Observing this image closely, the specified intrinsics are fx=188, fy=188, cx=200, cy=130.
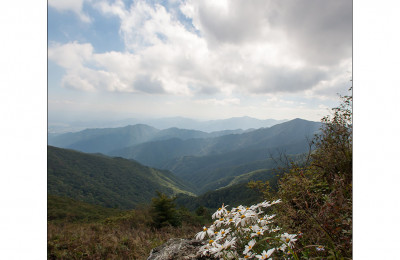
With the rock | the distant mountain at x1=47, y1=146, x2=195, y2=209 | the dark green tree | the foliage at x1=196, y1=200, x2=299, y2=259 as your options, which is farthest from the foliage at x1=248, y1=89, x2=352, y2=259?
the distant mountain at x1=47, y1=146, x2=195, y2=209

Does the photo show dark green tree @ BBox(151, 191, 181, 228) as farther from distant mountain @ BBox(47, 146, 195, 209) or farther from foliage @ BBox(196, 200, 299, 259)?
distant mountain @ BBox(47, 146, 195, 209)

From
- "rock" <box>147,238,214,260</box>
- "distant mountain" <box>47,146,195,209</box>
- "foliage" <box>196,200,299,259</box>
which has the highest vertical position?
"foliage" <box>196,200,299,259</box>

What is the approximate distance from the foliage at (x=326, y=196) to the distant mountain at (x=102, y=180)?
9706 cm

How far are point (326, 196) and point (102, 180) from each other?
14430 centimetres

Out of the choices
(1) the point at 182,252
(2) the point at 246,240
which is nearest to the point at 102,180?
(1) the point at 182,252

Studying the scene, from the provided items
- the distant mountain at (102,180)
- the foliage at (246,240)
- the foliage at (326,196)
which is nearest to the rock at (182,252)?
the foliage at (246,240)

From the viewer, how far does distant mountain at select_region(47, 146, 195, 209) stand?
96562 mm

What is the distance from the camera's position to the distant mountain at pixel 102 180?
96562mm

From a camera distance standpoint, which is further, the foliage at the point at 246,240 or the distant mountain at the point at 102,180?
the distant mountain at the point at 102,180

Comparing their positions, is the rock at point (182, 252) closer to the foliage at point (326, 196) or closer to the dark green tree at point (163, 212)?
the foliage at point (326, 196)

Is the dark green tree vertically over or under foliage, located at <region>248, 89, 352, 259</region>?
under

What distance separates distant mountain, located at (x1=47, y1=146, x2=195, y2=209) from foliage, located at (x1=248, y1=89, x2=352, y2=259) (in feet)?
318
